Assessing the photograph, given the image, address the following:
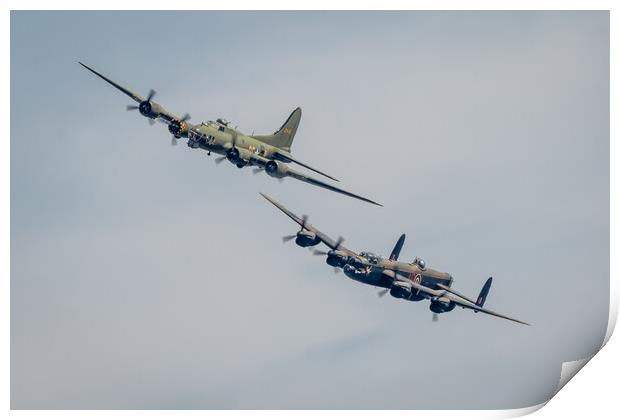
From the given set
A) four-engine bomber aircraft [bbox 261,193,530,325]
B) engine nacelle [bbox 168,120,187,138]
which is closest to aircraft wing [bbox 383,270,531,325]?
four-engine bomber aircraft [bbox 261,193,530,325]

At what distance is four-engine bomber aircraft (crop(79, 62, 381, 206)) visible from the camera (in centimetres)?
6369

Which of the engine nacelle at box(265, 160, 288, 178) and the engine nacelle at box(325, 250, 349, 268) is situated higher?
the engine nacelle at box(265, 160, 288, 178)

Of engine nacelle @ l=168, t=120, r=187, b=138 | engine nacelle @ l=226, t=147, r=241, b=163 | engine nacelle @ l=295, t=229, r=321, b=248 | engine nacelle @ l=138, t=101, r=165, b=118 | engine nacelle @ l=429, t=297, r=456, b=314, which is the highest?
engine nacelle @ l=138, t=101, r=165, b=118

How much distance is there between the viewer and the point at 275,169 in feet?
214

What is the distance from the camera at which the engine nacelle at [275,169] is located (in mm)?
65188

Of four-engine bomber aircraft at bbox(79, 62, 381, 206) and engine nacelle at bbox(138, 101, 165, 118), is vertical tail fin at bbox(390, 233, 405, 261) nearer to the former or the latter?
four-engine bomber aircraft at bbox(79, 62, 381, 206)
